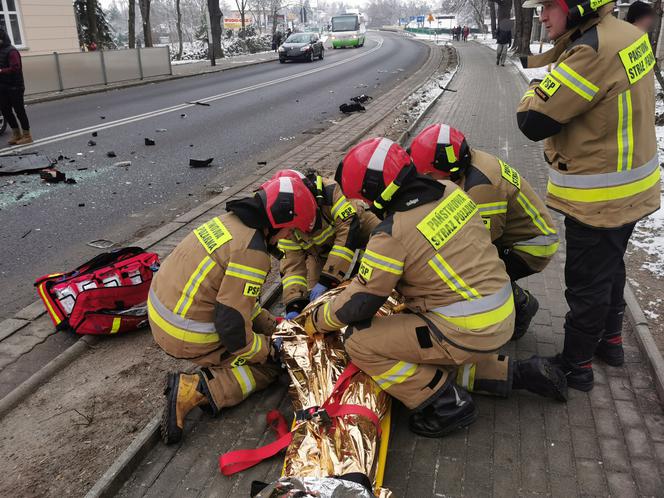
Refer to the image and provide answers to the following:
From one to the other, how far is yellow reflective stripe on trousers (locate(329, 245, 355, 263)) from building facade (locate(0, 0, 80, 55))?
21799 mm

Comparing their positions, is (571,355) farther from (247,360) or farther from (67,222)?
(67,222)

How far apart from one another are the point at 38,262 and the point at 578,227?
497 centimetres

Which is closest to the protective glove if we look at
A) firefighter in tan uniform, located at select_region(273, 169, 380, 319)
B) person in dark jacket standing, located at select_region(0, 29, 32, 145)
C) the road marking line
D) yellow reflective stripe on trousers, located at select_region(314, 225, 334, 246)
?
firefighter in tan uniform, located at select_region(273, 169, 380, 319)

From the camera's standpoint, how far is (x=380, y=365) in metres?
3.05

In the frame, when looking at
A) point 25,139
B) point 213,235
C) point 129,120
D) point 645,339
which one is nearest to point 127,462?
point 213,235

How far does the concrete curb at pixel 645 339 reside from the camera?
3.38m

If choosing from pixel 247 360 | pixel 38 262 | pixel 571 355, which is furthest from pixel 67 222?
pixel 571 355

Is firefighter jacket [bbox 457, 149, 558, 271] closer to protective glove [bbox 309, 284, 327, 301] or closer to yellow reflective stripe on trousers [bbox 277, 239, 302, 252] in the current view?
protective glove [bbox 309, 284, 327, 301]

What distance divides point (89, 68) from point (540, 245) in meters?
18.3

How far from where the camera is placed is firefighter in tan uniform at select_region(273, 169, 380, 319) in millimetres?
4129

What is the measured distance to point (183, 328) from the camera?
324 centimetres

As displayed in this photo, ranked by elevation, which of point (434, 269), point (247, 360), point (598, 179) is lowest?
point (247, 360)

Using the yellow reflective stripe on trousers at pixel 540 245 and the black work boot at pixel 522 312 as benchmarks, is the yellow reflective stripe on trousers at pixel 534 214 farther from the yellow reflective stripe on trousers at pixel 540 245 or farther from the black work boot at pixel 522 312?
the black work boot at pixel 522 312

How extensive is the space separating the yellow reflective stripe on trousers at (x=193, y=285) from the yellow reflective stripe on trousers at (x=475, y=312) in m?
1.27
